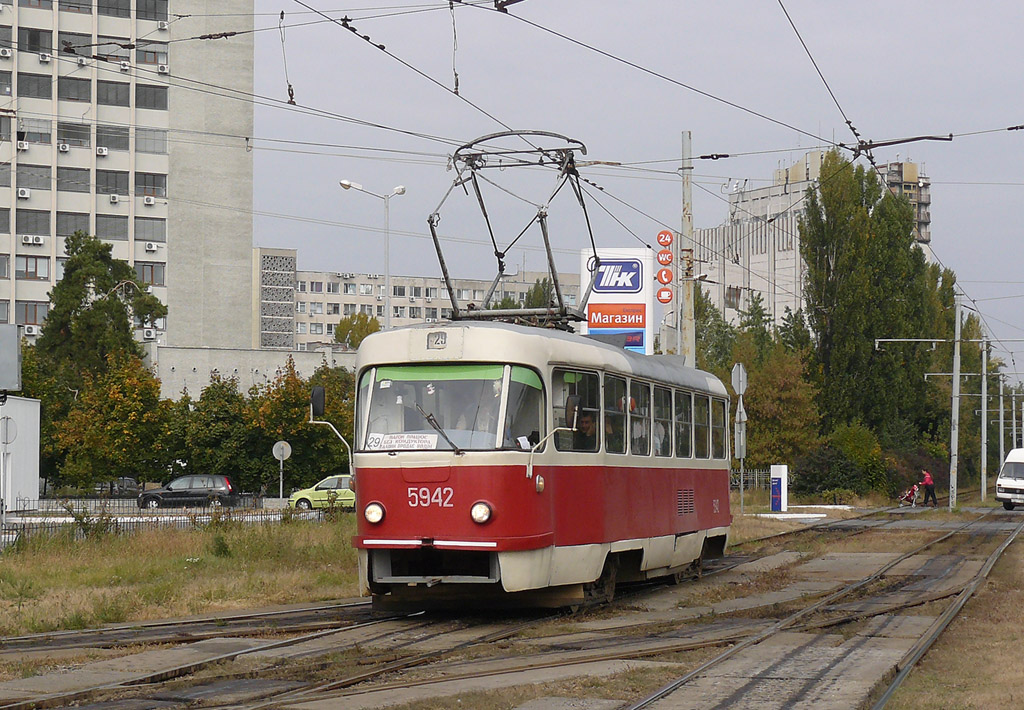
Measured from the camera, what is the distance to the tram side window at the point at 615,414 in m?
15.0

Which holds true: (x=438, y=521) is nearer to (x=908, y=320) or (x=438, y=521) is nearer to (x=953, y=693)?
(x=953, y=693)

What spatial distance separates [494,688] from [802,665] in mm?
2790

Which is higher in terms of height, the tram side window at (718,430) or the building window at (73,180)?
the building window at (73,180)

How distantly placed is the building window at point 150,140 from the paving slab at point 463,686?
7046 centimetres

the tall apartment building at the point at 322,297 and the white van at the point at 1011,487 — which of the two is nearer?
the white van at the point at 1011,487

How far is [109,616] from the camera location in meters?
13.7

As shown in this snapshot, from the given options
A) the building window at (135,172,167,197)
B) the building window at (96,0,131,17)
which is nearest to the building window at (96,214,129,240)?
the building window at (135,172,167,197)

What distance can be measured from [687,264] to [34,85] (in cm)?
5665

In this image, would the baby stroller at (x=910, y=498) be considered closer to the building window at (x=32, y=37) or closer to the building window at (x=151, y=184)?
the building window at (x=151, y=184)

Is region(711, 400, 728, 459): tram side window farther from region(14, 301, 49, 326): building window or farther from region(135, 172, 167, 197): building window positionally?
region(135, 172, 167, 197): building window

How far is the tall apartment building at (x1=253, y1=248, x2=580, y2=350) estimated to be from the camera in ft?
471

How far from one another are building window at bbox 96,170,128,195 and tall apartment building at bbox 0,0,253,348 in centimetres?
7

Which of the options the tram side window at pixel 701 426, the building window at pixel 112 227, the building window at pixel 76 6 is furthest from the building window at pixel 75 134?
the tram side window at pixel 701 426

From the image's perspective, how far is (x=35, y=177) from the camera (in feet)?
244
